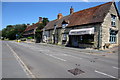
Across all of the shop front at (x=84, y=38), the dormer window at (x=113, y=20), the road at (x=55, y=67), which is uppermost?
the dormer window at (x=113, y=20)

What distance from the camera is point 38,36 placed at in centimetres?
4191

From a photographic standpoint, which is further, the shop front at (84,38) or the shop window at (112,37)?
the shop window at (112,37)

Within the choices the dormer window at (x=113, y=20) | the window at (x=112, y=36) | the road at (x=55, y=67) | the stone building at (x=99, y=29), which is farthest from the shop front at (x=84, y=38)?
the road at (x=55, y=67)

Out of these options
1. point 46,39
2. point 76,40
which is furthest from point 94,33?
point 46,39

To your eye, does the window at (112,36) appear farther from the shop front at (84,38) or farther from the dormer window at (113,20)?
the shop front at (84,38)

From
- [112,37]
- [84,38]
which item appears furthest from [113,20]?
[84,38]

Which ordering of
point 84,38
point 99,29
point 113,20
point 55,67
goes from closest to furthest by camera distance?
1. point 55,67
2. point 99,29
3. point 113,20
4. point 84,38

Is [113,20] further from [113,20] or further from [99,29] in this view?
[99,29]

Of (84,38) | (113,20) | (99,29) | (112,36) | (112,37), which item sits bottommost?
(84,38)

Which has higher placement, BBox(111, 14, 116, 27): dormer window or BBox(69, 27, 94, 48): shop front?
BBox(111, 14, 116, 27): dormer window

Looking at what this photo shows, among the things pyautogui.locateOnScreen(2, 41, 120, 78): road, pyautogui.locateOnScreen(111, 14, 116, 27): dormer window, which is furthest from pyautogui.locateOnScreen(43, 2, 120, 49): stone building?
pyautogui.locateOnScreen(2, 41, 120, 78): road

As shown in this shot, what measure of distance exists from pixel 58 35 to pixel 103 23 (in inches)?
566

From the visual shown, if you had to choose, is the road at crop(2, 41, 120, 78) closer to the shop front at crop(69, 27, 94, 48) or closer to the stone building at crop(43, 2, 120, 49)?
the stone building at crop(43, 2, 120, 49)

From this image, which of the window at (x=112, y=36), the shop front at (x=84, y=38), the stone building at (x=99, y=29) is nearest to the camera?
the stone building at (x=99, y=29)
